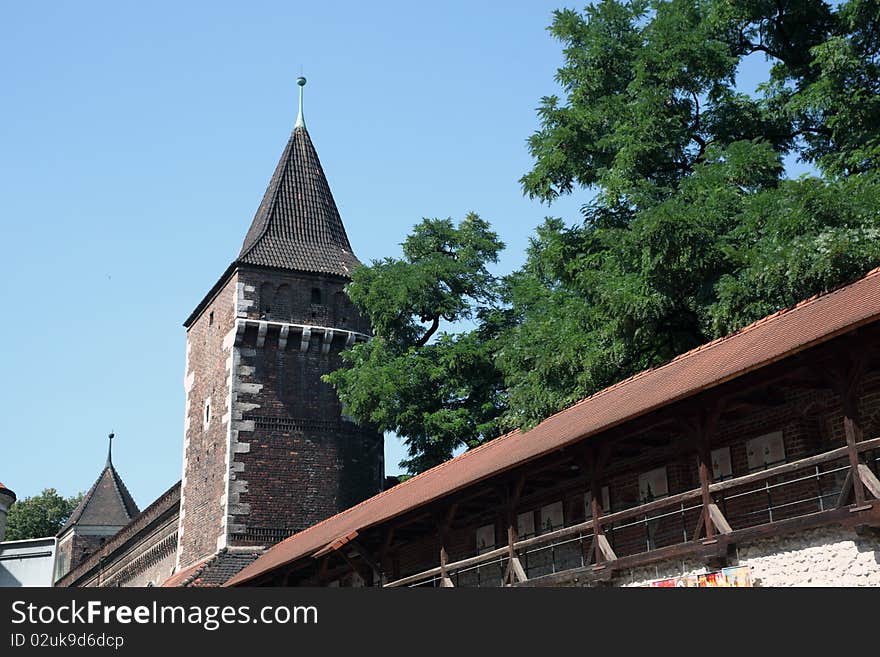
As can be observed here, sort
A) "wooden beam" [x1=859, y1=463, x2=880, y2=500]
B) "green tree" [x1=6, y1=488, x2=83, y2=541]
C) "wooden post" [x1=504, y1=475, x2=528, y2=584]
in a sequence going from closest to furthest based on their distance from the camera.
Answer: "wooden beam" [x1=859, y1=463, x2=880, y2=500] < "wooden post" [x1=504, y1=475, x2=528, y2=584] < "green tree" [x1=6, y1=488, x2=83, y2=541]

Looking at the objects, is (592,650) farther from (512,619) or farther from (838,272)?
(838,272)

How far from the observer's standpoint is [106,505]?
52656 millimetres

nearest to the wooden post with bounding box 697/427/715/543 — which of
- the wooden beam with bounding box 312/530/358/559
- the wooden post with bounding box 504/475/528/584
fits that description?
the wooden post with bounding box 504/475/528/584

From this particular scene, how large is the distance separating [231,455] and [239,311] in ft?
12.0

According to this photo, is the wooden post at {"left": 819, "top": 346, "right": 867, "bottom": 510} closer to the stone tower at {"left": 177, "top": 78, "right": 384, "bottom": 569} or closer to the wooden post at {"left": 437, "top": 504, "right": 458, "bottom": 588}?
the wooden post at {"left": 437, "top": 504, "right": 458, "bottom": 588}

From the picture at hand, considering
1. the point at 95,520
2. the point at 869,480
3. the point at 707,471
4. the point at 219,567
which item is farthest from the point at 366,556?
the point at 95,520

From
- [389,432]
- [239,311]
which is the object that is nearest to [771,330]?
[389,432]

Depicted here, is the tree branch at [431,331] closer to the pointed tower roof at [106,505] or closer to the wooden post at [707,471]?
the wooden post at [707,471]

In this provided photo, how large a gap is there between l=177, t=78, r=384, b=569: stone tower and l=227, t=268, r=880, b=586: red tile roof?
25.9ft

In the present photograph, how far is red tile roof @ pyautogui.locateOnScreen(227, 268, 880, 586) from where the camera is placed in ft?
39.2

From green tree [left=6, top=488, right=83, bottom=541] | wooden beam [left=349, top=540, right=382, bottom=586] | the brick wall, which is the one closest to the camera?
wooden beam [left=349, top=540, right=382, bottom=586]

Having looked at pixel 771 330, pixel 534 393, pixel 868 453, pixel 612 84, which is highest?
pixel 612 84

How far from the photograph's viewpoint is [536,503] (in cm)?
1728

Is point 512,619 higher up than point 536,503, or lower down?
lower down
